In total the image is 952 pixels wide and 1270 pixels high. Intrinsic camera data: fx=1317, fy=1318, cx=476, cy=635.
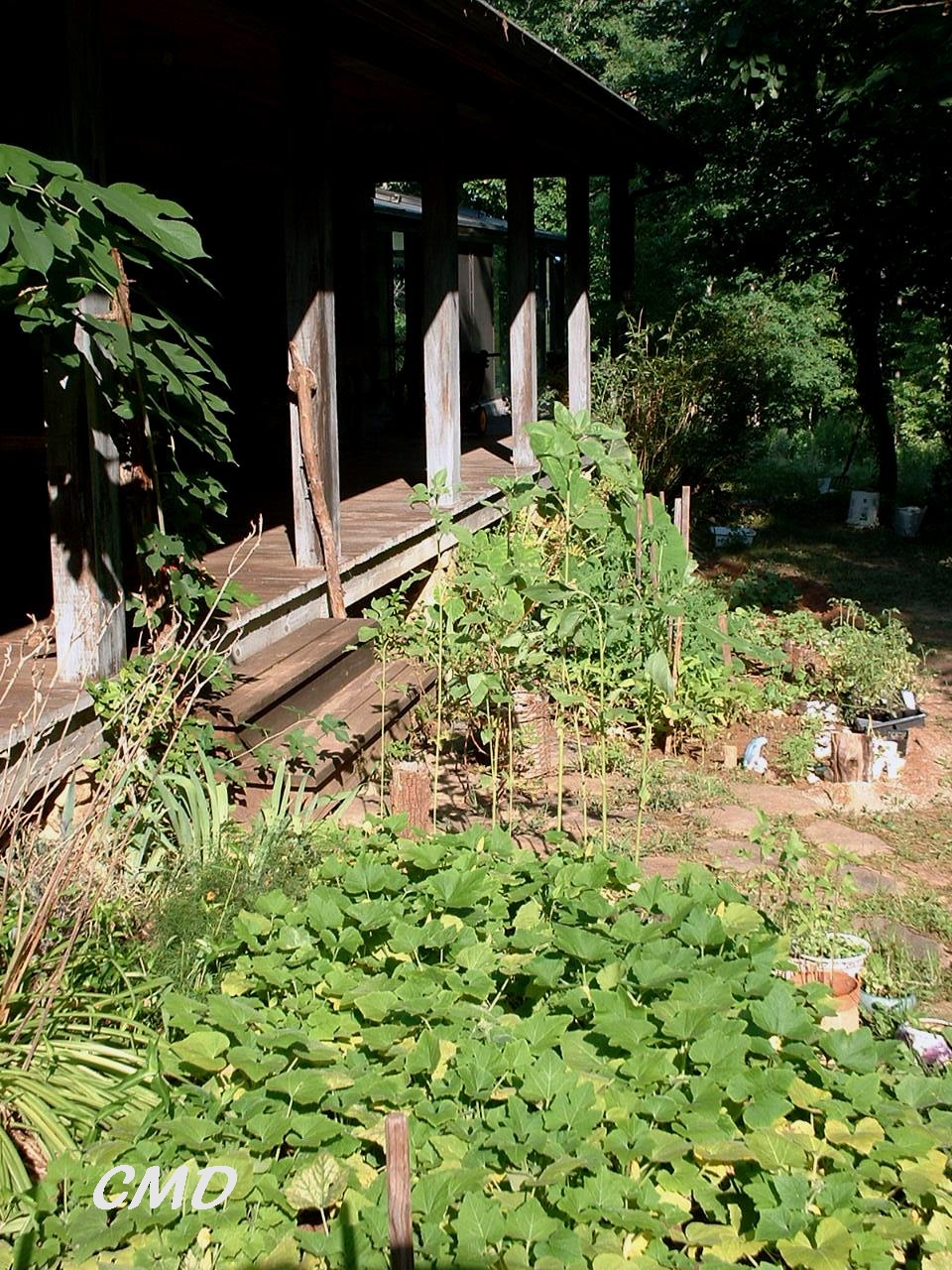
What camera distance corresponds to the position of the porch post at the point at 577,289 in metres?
12.2

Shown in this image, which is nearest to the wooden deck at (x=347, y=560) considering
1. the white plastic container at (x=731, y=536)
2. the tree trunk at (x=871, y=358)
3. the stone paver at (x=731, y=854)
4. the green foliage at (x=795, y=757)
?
the stone paver at (x=731, y=854)

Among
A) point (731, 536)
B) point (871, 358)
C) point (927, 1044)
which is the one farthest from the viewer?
point (871, 358)

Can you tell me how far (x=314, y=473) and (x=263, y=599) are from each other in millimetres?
851

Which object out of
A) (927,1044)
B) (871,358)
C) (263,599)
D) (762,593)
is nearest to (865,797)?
(927,1044)

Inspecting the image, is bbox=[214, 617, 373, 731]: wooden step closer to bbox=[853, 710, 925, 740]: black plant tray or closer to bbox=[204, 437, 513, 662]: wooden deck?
bbox=[204, 437, 513, 662]: wooden deck

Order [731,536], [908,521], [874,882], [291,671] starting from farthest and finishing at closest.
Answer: [908,521]
[731,536]
[291,671]
[874,882]

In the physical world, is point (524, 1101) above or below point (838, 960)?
above

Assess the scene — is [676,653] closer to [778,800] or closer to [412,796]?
[778,800]

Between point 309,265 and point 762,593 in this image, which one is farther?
point 762,593

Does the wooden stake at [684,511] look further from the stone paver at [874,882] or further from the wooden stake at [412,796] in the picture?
the wooden stake at [412,796]

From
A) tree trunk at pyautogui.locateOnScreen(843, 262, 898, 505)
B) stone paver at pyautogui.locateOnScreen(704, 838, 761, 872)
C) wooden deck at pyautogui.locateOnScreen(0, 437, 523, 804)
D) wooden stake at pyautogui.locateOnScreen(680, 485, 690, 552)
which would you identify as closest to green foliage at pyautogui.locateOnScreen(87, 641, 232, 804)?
wooden deck at pyautogui.locateOnScreen(0, 437, 523, 804)

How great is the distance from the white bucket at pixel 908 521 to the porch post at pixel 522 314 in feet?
15.3

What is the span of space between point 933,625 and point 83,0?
7.46m

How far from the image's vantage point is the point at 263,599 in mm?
5871
